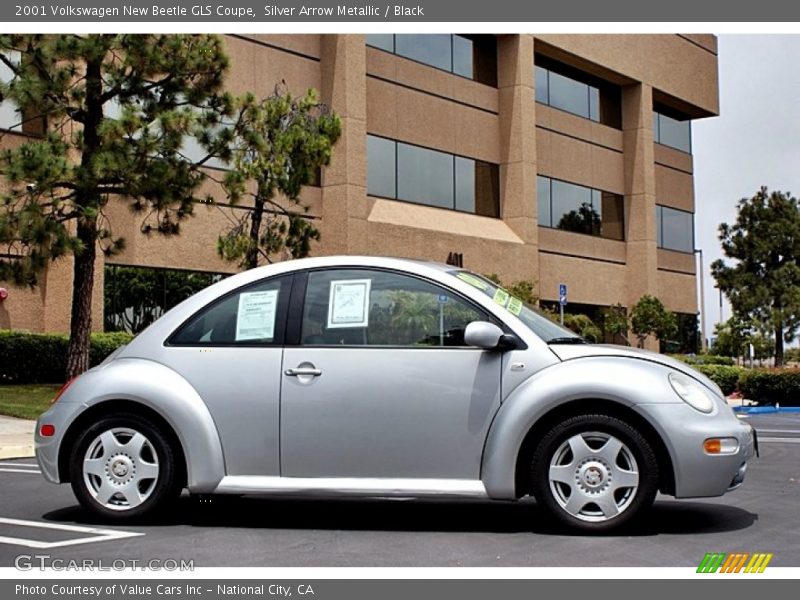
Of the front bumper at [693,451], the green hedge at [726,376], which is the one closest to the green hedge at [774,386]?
the green hedge at [726,376]

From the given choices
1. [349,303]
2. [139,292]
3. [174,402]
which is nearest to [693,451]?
[349,303]

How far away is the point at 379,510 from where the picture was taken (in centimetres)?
771

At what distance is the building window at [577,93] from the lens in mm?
40688

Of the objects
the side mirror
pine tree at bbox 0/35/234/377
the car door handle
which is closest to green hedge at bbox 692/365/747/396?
pine tree at bbox 0/35/234/377

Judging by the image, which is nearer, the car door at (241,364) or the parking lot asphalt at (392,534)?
the parking lot asphalt at (392,534)

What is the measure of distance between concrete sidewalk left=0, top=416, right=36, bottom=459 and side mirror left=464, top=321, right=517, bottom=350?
8045 millimetres

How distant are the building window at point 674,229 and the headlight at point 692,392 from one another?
40808 millimetres

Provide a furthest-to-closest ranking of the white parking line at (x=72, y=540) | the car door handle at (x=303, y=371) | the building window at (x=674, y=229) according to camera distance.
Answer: the building window at (x=674, y=229) < the car door handle at (x=303, y=371) < the white parking line at (x=72, y=540)

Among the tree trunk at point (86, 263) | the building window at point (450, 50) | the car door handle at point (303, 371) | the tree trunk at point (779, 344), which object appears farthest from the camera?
the tree trunk at point (779, 344)

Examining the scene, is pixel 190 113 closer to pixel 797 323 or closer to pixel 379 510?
pixel 379 510

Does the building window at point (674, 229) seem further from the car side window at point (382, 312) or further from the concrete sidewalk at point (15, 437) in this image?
the car side window at point (382, 312)

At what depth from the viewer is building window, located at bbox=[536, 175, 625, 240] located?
39781mm

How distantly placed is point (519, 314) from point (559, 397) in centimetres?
68
